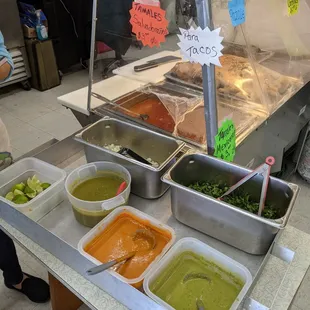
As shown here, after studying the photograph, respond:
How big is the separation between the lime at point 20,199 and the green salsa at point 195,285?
0.45 metres

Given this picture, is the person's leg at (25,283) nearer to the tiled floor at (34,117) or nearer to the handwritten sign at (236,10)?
the tiled floor at (34,117)

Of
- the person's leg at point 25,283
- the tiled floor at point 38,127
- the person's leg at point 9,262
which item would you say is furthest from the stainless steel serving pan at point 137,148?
the tiled floor at point 38,127

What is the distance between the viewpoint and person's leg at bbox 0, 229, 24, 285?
1346 mm

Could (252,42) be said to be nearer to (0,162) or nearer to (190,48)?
(190,48)

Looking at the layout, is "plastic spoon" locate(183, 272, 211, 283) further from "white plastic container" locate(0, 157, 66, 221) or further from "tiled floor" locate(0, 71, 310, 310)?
"tiled floor" locate(0, 71, 310, 310)

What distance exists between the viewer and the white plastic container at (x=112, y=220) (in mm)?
758

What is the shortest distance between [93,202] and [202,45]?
49 cm

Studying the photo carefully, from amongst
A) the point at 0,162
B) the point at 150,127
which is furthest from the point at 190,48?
the point at 0,162

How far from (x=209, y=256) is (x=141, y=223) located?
0.20 metres

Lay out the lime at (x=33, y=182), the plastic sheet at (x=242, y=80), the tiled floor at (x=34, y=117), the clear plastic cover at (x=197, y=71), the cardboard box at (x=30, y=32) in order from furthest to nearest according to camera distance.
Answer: the cardboard box at (x=30, y=32)
the tiled floor at (x=34, y=117)
the plastic sheet at (x=242, y=80)
the clear plastic cover at (x=197, y=71)
the lime at (x=33, y=182)

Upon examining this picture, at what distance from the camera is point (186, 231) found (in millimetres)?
937

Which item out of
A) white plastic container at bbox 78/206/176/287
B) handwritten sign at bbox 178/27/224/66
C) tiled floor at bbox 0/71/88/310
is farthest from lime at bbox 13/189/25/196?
tiled floor at bbox 0/71/88/310

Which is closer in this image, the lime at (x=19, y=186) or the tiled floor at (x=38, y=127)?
the lime at (x=19, y=186)

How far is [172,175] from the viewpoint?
0.94 m
